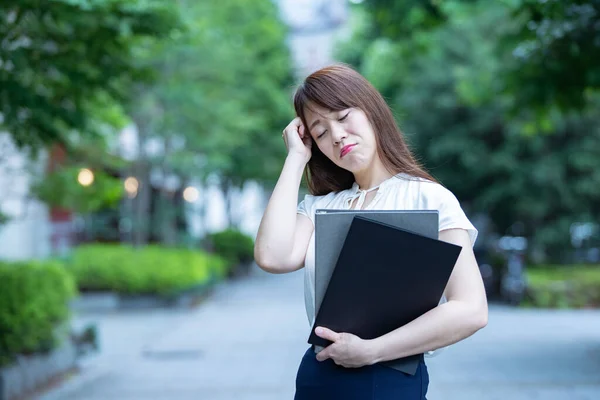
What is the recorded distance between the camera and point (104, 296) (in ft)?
60.7

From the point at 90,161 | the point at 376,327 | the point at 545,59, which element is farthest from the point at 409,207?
the point at 90,161

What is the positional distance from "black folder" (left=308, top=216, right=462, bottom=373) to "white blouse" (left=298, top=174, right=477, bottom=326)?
13cm

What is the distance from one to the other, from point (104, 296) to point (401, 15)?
11.2 meters

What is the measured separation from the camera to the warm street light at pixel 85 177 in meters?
10.7

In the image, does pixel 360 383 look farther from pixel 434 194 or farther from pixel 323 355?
pixel 434 194

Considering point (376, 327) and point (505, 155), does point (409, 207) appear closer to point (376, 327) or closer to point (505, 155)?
point (376, 327)

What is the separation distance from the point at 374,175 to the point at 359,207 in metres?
0.10

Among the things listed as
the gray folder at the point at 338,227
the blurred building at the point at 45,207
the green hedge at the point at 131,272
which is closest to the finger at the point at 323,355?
the gray folder at the point at 338,227

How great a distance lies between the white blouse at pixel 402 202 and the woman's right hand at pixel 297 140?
0.15 m

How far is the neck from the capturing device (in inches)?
94.7

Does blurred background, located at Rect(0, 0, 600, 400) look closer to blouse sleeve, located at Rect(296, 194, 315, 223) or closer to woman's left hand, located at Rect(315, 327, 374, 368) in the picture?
blouse sleeve, located at Rect(296, 194, 315, 223)

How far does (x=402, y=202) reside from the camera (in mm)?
2314

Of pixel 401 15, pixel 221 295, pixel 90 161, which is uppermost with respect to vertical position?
pixel 401 15

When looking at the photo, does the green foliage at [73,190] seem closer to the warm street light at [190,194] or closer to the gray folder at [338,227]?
the gray folder at [338,227]
